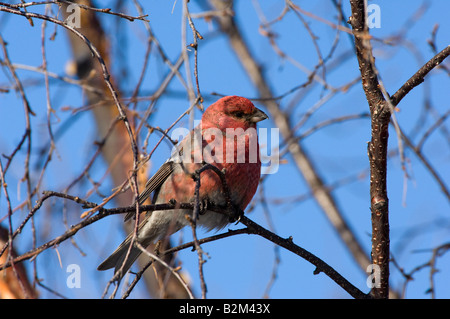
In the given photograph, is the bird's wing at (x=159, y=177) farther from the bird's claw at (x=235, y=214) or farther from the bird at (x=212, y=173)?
the bird's claw at (x=235, y=214)

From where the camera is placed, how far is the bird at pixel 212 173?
13.1 feet

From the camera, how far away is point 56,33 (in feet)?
12.4

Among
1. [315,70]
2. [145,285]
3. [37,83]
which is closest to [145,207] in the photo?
[315,70]

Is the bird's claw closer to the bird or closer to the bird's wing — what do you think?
the bird

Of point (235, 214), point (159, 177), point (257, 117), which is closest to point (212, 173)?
point (235, 214)

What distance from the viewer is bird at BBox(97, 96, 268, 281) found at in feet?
13.1

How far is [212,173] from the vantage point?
4008 millimetres

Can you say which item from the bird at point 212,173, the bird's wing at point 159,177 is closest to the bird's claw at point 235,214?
the bird at point 212,173

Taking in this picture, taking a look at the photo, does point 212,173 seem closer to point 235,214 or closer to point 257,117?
point 235,214

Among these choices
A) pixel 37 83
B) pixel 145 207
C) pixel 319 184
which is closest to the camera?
pixel 145 207

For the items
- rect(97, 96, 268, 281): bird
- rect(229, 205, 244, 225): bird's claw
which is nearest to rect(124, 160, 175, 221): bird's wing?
rect(97, 96, 268, 281): bird

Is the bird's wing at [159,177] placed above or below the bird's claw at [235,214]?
above
